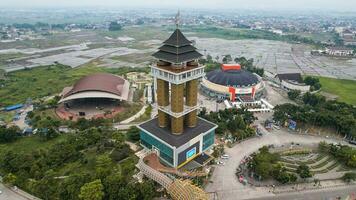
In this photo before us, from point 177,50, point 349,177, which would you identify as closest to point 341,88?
point 349,177

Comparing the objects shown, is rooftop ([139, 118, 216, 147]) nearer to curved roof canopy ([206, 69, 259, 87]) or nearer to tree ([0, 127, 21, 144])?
tree ([0, 127, 21, 144])

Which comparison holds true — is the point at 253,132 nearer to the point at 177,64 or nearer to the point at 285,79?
the point at 177,64

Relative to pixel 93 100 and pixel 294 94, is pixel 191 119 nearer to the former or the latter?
pixel 93 100

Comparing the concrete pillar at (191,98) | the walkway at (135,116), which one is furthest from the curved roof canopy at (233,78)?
the concrete pillar at (191,98)

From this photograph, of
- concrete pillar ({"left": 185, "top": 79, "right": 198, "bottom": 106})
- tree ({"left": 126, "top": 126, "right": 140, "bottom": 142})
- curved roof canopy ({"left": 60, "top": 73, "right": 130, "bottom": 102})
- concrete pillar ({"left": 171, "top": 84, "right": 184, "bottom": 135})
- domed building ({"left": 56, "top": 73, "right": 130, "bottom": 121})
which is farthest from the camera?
curved roof canopy ({"left": 60, "top": 73, "right": 130, "bottom": 102})

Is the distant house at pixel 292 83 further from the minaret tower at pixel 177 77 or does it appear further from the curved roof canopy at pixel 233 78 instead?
the minaret tower at pixel 177 77

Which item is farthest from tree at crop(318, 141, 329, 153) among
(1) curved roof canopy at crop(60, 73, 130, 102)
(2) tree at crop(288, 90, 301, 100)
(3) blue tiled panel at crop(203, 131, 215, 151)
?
(1) curved roof canopy at crop(60, 73, 130, 102)
